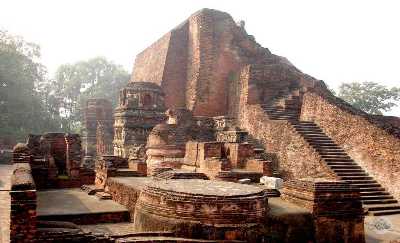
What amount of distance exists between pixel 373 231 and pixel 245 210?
13.2ft

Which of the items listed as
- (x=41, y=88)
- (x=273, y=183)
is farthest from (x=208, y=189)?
(x=41, y=88)

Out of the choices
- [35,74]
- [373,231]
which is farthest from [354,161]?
[35,74]

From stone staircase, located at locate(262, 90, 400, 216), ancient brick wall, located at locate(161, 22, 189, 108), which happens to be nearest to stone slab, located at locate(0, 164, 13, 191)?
stone staircase, located at locate(262, 90, 400, 216)

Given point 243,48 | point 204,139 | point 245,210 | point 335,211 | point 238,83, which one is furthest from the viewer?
point 243,48

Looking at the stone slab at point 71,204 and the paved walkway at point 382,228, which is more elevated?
the stone slab at point 71,204

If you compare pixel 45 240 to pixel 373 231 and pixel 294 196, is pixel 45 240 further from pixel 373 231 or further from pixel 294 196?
pixel 373 231

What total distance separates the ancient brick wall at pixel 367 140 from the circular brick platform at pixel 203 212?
6.44m

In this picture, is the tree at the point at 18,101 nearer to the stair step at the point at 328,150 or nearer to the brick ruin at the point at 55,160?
the brick ruin at the point at 55,160

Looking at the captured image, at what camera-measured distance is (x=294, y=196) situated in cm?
741

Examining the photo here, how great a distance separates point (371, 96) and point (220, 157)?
20071 millimetres

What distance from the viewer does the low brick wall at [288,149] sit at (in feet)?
39.6

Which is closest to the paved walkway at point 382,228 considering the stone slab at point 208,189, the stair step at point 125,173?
the stone slab at point 208,189

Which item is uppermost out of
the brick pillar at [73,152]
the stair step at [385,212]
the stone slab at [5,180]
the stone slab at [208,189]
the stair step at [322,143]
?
the stair step at [322,143]

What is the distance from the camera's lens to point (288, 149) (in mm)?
13305
